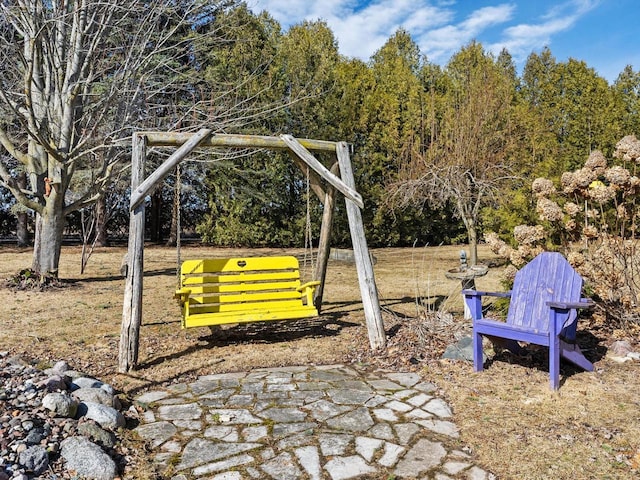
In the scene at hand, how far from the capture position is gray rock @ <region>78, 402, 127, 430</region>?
323 cm

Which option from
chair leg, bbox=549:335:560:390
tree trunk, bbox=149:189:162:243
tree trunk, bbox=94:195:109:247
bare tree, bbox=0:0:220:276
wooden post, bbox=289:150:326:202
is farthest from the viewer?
tree trunk, bbox=149:189:162:243

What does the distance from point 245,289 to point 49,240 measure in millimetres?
5014

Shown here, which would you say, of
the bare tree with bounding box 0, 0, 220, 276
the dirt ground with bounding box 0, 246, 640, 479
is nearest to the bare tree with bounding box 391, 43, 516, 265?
the dirt ground with bounding box 0, 246, 640, 479

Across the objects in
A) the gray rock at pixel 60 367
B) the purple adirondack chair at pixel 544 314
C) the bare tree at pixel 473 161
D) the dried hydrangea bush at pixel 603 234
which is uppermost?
the bare tree at pixel 473 161

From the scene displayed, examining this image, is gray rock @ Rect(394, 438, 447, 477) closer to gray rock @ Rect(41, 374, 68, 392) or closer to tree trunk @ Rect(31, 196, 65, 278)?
gray rock @ Rect(41, 374, 68, 392)

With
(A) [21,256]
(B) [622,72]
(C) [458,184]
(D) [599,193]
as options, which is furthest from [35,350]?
(B) [622,72]

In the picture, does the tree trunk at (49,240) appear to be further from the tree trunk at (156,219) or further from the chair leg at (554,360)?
the tree trunk at (156,219)

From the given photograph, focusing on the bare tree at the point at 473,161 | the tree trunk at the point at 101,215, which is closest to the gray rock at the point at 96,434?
the bare tree at the point at 473,161

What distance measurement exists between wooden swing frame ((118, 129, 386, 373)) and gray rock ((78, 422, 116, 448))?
1.56 m

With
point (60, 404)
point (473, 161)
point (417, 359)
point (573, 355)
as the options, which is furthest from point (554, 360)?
point (473, 161)

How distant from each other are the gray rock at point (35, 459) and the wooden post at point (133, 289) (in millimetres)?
1903

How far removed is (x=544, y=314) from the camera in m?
4.34

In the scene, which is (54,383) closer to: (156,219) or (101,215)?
(101,215)

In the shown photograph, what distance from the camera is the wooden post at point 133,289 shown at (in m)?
4.60
